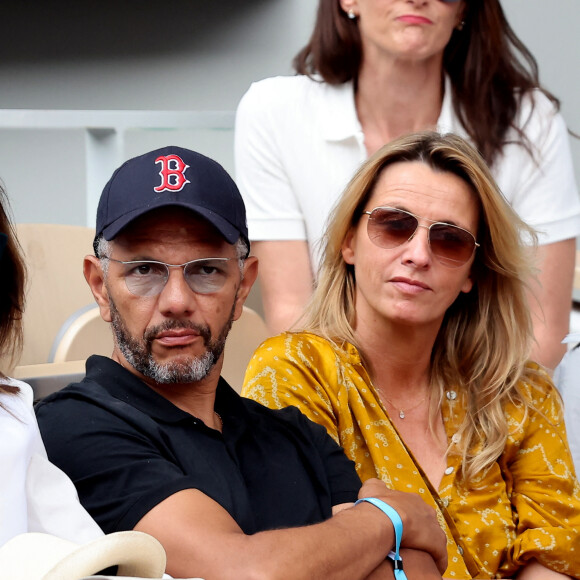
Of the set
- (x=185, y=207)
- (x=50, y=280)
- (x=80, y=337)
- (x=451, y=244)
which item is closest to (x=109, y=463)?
(x=185, y=207)

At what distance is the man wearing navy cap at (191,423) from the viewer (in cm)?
148

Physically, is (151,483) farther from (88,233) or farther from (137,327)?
(88,233)

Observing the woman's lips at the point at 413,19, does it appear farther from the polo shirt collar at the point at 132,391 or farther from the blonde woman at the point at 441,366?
the polo shirt collar at the point at 132,391

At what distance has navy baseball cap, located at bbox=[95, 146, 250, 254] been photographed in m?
1.65

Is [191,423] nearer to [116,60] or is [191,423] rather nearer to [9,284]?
[9,284]

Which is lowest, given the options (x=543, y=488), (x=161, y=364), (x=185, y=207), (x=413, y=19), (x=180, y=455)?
(x=543, y=488)

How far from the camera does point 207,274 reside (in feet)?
5.54

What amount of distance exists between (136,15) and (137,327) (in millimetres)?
4577

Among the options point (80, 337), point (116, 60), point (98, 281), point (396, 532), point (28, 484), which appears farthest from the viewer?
point (116, 60)

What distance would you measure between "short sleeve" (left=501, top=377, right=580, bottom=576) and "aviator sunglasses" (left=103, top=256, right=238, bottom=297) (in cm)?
83

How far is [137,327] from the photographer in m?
1.66

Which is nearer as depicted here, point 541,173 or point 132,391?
point 132,391

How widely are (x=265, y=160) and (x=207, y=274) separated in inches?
47.8

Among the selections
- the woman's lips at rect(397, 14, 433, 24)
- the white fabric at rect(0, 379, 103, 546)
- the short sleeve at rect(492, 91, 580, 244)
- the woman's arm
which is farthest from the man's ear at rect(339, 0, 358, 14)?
the white fabric at rect(0, 379, 103, 546)
